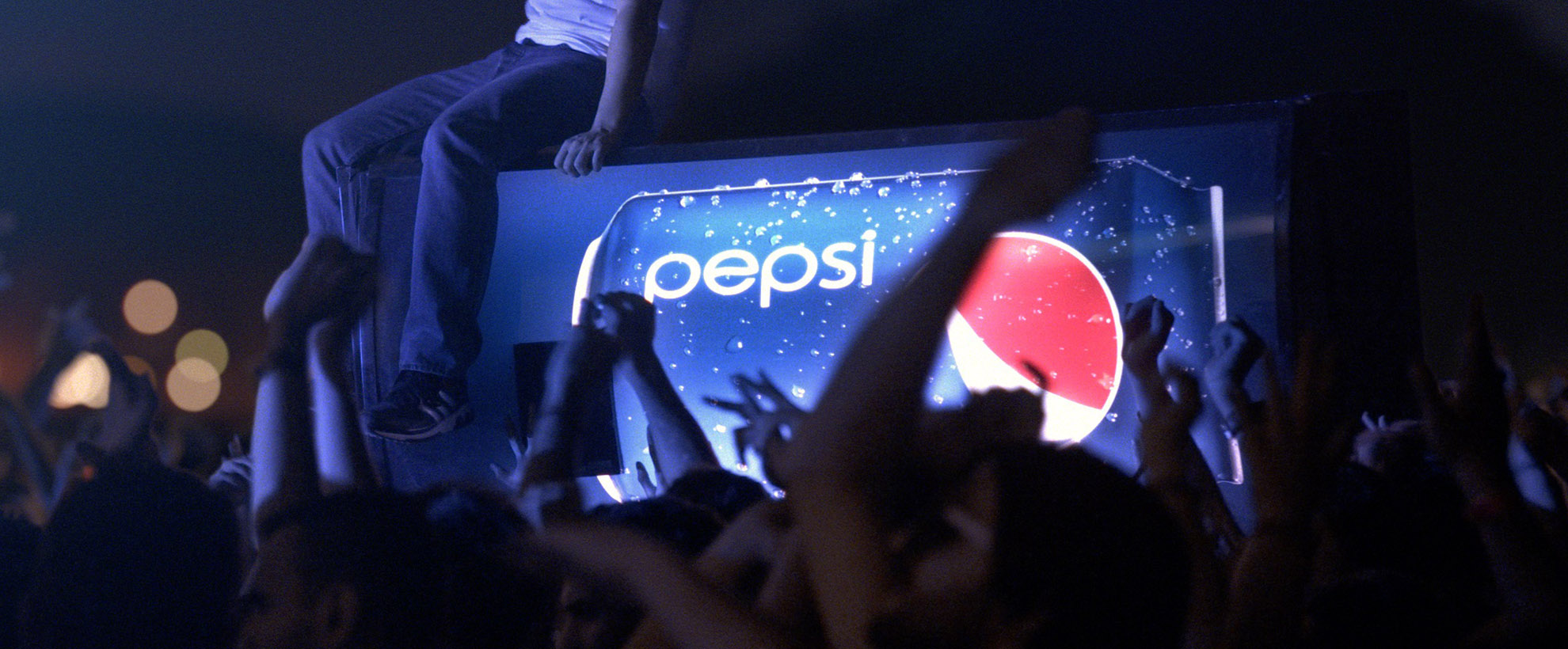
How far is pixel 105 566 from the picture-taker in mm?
1194

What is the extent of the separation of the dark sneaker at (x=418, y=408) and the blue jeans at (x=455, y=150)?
23mm

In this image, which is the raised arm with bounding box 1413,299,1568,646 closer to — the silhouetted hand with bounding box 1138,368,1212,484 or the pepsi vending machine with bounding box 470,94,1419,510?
the silhouetted hand with bounding box 1138,368,1212,484

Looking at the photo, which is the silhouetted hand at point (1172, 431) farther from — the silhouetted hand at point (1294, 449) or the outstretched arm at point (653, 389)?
the outstretched arm at point (653, 389)

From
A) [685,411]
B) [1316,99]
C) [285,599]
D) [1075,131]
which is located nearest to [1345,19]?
[1316,99]

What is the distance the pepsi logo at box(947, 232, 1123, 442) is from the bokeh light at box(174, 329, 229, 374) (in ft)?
8.32

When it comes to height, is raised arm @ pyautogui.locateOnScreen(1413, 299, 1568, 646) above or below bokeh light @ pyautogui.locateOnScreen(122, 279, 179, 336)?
below

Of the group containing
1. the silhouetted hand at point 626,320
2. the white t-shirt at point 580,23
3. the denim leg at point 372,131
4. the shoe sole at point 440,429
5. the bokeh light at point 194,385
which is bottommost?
the bokeh light at point 194,385

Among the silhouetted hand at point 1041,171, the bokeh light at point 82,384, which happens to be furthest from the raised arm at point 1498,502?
the bokeh light at point 82,384

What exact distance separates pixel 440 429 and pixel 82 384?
4.03ft

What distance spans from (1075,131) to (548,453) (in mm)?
922

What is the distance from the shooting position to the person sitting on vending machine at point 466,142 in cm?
199

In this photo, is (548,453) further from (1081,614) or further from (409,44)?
(409,44)

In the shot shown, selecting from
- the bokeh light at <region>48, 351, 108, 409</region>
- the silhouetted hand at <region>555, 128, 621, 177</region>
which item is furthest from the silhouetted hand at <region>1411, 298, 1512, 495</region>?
the bokeh light at <region>48, 351, 108, 409</region>

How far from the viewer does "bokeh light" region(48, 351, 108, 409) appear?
6.59ft
